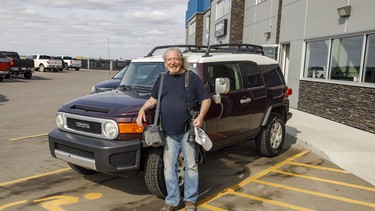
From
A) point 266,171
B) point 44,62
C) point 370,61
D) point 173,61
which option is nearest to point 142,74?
point 173,61

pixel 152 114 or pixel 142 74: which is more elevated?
pixel 142 74

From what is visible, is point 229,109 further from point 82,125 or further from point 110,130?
point 82,125

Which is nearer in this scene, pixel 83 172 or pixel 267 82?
pixel 83 172

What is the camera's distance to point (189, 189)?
4016 mm

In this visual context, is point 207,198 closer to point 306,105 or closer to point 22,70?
point 306,105

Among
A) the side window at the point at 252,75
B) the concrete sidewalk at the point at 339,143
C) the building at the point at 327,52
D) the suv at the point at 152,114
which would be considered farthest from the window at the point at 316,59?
the side window at the point at 252,75

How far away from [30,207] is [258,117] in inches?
150

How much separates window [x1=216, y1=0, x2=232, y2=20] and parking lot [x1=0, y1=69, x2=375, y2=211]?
18.2 metres

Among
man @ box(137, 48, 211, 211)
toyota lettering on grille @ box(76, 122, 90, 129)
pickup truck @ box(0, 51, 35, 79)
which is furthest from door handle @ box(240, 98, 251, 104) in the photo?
pickup truck @ box(0, 51, 35, 79)

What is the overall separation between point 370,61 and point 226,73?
5562mm

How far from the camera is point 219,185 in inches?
200

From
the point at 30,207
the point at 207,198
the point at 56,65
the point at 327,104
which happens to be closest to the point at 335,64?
the point at 327,104

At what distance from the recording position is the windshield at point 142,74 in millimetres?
5371

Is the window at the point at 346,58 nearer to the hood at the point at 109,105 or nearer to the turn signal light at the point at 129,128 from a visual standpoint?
→ the hood at the point at 109,105
